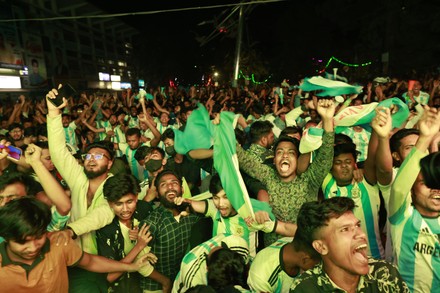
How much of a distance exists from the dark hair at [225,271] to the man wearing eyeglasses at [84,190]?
108 centimetres

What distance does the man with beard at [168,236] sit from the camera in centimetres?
313

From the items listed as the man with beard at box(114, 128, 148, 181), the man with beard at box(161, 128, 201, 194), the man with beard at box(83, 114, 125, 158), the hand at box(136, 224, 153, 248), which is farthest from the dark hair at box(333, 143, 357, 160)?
the man with beard at box(83, 114, 125, 158)

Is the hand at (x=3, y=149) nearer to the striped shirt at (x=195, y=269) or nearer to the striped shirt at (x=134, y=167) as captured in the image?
the striped shirt at (x=195, y=269)

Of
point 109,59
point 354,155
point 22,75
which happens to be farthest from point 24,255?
point 109,59

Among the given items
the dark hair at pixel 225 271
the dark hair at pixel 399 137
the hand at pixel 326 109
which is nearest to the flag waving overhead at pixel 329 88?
the hand at pixel 326 109

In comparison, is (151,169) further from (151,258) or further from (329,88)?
(329,88)

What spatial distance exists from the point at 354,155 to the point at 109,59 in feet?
149

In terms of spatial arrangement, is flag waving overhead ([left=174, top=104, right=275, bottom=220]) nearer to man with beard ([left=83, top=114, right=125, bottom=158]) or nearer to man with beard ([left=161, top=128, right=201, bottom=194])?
man with beard ([left=161, top=128, right=201, bottom=194])

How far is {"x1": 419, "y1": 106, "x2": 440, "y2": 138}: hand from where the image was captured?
2287 millimetres

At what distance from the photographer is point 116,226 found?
121 inches

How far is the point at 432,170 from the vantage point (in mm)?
2057

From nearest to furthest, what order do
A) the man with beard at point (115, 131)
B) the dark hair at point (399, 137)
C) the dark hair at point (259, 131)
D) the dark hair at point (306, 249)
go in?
the dark hair at point (306, 249) < the dark hair at point (399, 137) < the dark hair at point (259, 131) < the man with beard at point (115, 131)

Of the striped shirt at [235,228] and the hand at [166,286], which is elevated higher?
the striped shirt at [235,228]

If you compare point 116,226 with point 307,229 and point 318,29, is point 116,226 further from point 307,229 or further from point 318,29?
point 318,29
